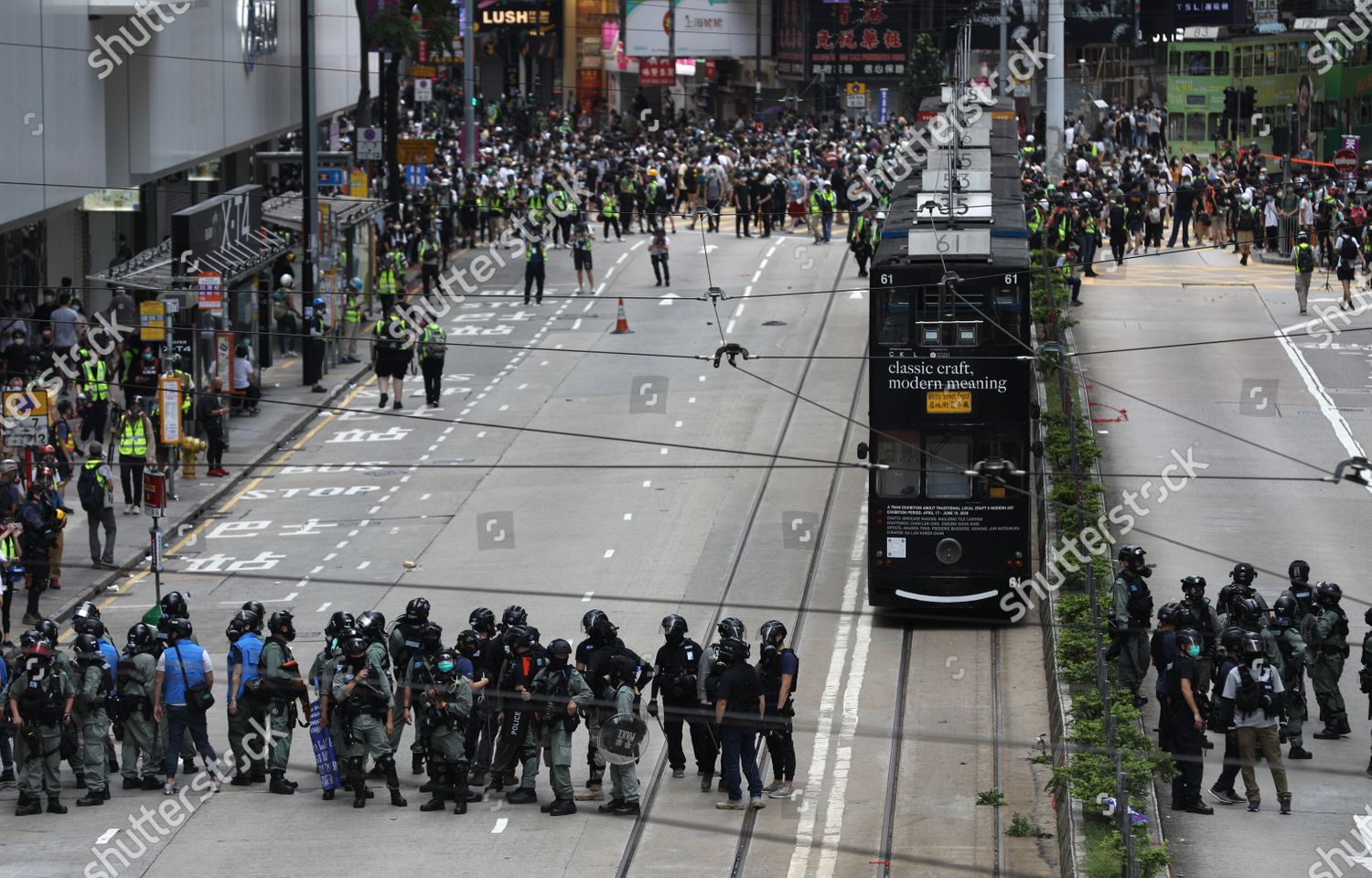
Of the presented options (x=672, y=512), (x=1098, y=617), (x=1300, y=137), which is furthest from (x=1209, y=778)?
(x=1300, y=137)

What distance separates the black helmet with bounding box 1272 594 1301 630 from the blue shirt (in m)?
8.91

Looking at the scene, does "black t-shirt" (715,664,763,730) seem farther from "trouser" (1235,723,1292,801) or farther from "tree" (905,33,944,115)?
"tree" (905,33,944,115)

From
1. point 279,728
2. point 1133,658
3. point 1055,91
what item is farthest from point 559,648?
point 1055,91

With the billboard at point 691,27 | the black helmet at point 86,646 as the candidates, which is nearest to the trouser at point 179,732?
the black helmet at point 86,646

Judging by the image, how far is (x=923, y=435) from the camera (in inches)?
847

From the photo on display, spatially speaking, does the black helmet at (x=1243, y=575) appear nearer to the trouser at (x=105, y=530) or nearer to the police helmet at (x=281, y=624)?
the police helmet at (x=281, y=624)

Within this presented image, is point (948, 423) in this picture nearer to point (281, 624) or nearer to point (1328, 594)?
point (1328, 594)

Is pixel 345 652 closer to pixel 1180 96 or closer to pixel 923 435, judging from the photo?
pixel 923 435

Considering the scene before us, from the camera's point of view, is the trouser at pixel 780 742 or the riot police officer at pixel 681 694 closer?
the trouser at pixel 780 742

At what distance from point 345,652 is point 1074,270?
84.0ft

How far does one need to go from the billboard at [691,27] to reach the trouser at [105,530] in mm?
62218

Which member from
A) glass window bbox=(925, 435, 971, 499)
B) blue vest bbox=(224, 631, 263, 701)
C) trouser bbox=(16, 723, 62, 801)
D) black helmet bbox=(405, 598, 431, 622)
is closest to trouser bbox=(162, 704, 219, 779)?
blue vest bbox=(224, 631, 263, 701)

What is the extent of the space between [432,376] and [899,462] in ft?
41.2

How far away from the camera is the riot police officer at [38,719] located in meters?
16.2
